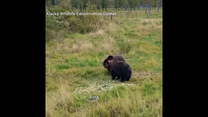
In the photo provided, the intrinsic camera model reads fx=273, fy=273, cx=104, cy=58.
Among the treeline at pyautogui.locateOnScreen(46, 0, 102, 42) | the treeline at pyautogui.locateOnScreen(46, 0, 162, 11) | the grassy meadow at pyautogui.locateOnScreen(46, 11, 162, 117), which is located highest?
the treeline at pyautogui.locateOnScreen(46, 0, 162, 11)

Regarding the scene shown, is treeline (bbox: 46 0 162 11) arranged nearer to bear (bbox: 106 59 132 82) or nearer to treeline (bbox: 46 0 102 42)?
treeline (bbox: 46 0 102 42)

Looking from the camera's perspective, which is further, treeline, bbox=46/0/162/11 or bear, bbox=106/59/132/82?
treeline, bbox=46/0/162/11

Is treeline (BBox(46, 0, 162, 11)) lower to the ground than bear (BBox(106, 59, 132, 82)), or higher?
higher

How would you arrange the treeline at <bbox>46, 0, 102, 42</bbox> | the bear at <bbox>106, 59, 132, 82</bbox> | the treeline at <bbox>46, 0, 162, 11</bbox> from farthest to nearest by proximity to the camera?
the treeline at <bbox>46, 0, 162, 11</bbox> → the treeline at <bbox>46, 0, 102, 42</bbox> → the bear at <bbox>106, 59, 132, 82</bbox>

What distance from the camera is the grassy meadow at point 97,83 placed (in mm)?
4430

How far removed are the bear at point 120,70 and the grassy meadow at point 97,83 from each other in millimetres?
182

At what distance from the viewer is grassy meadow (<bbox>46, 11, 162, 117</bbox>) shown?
14.5 ft

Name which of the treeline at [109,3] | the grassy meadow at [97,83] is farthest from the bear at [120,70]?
the treeline at [109,3]

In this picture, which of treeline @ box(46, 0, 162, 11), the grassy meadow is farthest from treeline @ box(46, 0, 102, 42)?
treeline @ box(46, 0, 162, 11)

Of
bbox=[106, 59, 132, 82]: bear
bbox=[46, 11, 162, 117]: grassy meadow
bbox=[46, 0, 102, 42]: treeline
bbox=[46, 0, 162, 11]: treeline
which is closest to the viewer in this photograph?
bbox=[46, 11, 162, 117]: grassy meadow

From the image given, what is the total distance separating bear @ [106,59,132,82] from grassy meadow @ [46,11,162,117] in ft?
0.60
